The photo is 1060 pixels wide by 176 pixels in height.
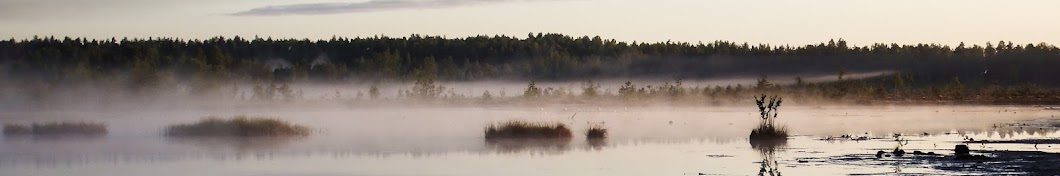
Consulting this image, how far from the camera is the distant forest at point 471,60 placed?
419 ft

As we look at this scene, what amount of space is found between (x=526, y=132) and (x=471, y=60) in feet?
345

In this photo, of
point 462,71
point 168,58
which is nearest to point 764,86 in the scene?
point 462,71

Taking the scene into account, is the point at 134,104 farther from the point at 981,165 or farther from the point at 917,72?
the point at 981,165

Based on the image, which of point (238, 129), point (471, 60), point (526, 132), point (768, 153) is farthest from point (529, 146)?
point (471, 60)

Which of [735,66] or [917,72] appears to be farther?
[735,66]

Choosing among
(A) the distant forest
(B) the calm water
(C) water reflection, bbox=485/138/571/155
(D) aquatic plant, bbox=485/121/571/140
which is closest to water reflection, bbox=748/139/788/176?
(B) the calm water

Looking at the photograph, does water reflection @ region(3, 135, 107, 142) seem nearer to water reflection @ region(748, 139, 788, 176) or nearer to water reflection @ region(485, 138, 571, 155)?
water reflection @ region(485, 138, 571, 155)

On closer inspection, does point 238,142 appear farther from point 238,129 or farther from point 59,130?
point 59,130

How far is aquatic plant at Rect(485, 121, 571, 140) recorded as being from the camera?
42281mm

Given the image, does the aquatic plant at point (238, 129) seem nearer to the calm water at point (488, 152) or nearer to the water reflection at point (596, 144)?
the calm water at point (488, 152)

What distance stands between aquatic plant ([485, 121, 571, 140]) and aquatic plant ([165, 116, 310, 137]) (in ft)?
18.1

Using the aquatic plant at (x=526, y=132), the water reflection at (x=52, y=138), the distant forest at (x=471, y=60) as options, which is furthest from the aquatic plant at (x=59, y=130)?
the distant forest at (x=471, y=60)

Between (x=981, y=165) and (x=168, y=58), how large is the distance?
4578 inches

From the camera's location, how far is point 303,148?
3872 centimetres
